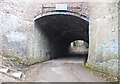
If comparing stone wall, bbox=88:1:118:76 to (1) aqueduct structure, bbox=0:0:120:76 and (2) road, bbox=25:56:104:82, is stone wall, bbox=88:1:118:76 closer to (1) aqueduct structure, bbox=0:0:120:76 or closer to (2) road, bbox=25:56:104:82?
(1) aqueduct structure, bbox=0:0:120:76

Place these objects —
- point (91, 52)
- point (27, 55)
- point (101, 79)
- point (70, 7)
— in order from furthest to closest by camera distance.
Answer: point (70, 7) < point (27, 55) < point (91, 52) < point (101, 79)

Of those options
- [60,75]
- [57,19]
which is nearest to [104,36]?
[60,75]

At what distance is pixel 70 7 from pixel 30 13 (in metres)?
3.17

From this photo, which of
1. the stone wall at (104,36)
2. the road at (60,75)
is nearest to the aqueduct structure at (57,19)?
the stone wall at (104,36)

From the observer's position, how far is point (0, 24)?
7230mm

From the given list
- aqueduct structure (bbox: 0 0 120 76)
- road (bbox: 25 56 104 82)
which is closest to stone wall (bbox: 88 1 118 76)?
aqueduct structure (bbox: 0 0 120 76)

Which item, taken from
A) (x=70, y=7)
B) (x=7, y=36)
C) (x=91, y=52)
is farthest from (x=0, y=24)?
(x=91, y=52)

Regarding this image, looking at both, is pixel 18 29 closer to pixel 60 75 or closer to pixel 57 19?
pixel 57 19

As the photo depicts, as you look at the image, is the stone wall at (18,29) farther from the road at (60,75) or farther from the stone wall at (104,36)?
the road at (60,75)

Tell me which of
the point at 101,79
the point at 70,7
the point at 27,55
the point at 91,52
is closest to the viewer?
the point at 101,79

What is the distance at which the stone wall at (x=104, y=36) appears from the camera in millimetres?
5555

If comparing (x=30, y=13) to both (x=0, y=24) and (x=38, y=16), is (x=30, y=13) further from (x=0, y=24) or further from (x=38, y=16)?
(x=0, y=24)

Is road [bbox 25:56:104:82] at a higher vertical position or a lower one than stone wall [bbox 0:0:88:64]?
lower

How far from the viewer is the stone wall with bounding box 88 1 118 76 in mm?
5555
